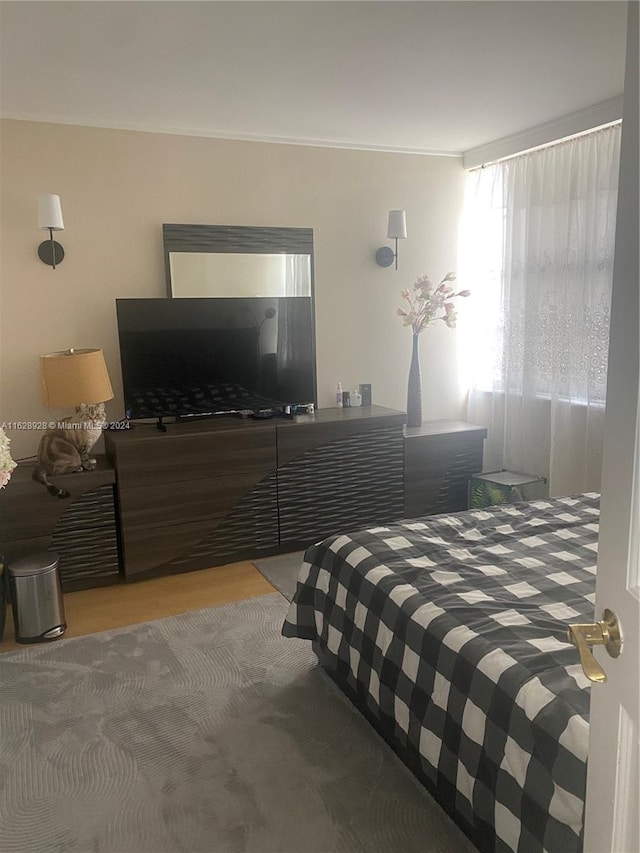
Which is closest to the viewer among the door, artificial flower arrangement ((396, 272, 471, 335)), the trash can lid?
the door

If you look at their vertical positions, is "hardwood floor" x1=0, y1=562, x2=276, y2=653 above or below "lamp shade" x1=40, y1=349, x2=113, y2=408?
below

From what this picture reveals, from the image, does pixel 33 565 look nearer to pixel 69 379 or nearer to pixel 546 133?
pixel 69 379

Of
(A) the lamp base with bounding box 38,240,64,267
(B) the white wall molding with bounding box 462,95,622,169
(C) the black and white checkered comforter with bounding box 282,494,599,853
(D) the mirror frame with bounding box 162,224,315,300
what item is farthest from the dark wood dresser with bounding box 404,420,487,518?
(A) the lamp base with bounding box 38,240,64,267

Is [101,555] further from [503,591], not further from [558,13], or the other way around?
[558,13]

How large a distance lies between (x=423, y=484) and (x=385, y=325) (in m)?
1.15

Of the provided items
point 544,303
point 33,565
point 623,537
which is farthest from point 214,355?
point 623,537

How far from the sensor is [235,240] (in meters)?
4.09

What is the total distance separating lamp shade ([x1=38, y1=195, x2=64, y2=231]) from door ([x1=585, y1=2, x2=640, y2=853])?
3165 mm

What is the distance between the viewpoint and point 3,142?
3.55 m

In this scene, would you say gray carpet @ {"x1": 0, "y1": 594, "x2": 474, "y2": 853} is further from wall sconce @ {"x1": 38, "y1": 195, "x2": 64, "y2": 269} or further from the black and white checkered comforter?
wall sconce @ {"x1": 38, "y1": 195, "x2": 64, "y2": 269}

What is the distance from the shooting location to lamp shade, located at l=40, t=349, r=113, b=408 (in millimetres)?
3398

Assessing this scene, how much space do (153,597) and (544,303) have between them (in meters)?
2.89

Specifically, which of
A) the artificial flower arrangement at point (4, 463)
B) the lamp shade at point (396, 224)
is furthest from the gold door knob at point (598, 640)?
the lamp shade at point (396, 224)

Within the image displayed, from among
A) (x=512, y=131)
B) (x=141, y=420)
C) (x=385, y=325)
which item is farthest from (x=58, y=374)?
(x=512, y=131)
